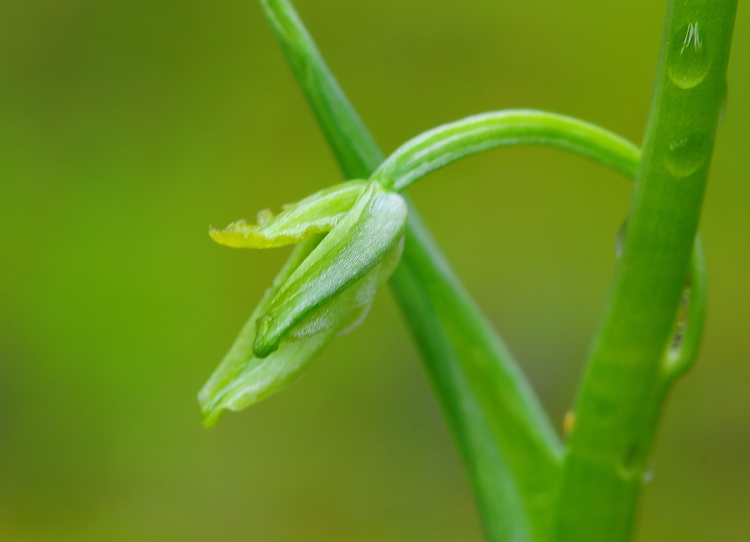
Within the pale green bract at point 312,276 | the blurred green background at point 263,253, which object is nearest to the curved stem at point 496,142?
the pale green bract at point 312,276

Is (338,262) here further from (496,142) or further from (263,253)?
(263,253)

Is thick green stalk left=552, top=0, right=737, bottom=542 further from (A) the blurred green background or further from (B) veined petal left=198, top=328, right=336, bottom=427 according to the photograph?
(A) the blurred green background

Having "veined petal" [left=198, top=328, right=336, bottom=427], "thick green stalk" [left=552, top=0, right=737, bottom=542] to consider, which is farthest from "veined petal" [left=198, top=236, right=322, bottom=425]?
"thick green stalk" [left=552, top=0, right=737, bottom=542]

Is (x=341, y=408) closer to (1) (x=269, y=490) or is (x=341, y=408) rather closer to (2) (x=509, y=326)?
(1) (x=269, y=490)

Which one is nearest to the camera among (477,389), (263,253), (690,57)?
(690,57)

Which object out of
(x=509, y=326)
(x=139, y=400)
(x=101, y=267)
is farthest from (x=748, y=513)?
(x=101, y=267)

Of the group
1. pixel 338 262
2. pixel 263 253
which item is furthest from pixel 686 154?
pixel 263 253
